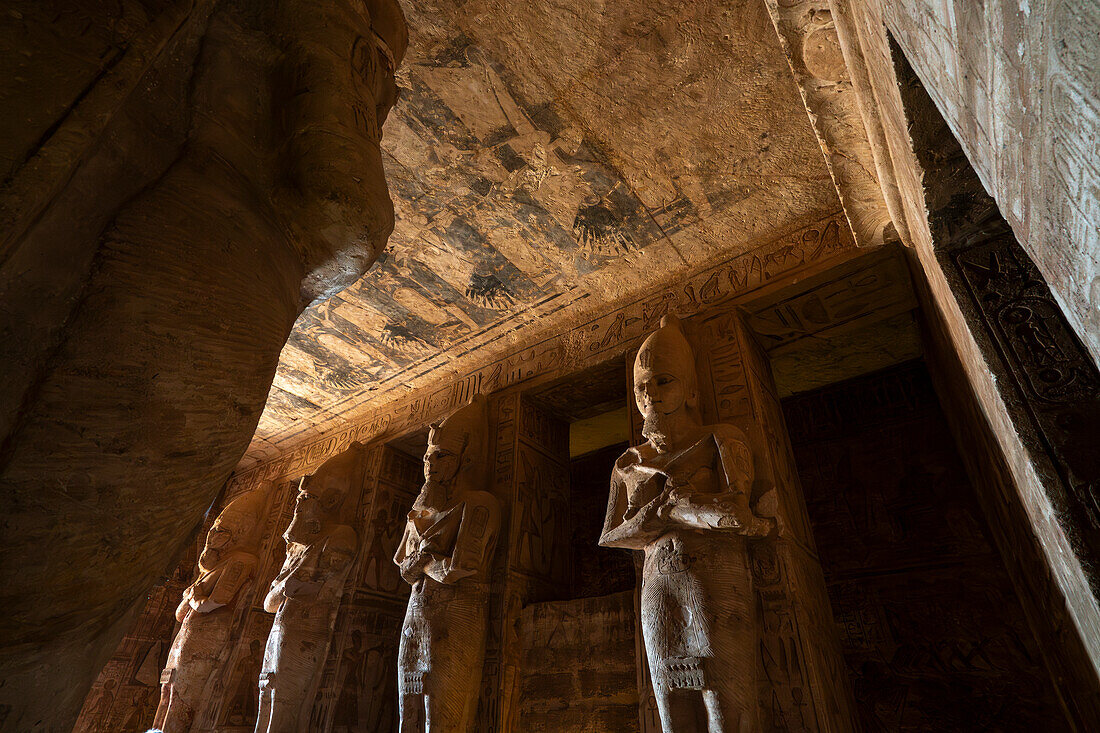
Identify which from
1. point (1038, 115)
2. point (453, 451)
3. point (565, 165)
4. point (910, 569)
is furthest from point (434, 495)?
point (910, 569)

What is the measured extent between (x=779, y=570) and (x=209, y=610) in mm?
5046

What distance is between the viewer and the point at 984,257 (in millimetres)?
1720

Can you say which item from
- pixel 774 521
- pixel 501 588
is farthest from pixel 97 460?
pixel 501 588

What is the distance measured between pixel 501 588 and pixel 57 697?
10.6 feet

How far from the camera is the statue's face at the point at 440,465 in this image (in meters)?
4.21

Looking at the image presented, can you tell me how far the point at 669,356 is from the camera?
3.37 metres

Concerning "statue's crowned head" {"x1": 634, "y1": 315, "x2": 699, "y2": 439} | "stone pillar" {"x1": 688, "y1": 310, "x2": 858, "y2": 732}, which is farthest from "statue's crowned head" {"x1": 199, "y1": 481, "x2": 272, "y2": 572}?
"stone pillar" {"x1": 688, "y1": 310, "x2": 858, "y2": 732}

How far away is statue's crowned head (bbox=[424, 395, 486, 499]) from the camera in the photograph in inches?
166

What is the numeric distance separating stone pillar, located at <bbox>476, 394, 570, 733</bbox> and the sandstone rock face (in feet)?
9.82

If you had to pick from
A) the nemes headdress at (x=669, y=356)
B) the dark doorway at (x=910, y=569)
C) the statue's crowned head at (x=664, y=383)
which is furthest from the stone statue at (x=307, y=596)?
the dark doorway at (x=910, y=569)

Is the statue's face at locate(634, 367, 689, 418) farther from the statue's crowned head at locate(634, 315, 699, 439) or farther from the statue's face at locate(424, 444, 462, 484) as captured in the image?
the statue's face at locate(424, 444, 462, 484)

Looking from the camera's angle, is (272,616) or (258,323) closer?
(258,323)

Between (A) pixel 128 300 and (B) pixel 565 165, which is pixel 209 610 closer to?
(B) pixel 565 165

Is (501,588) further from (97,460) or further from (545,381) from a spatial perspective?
(97,460)
